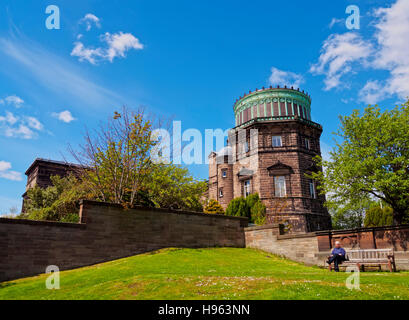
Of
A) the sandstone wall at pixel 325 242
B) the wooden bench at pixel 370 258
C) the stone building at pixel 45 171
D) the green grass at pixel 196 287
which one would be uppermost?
the stone building at pixel 45 171

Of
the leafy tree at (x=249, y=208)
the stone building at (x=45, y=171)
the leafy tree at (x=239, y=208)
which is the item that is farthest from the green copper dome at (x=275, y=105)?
the stone building at (x=45, y=171)

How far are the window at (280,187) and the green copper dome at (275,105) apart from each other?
7.21 meters

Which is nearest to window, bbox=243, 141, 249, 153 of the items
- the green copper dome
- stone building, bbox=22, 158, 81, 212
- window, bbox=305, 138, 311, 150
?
the green copper dome

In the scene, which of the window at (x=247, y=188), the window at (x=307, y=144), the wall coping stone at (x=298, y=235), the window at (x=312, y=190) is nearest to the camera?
the wall coping stone at (x=298, y=235)

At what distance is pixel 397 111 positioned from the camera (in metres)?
21.3

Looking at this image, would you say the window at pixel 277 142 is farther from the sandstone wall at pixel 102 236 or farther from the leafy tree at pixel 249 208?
the sandstone wall at pixel 102 236

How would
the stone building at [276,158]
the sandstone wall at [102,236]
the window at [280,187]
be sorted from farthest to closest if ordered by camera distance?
the window at [280,187] → the stone building at [276,158] → the sandstone wall at [102,236]

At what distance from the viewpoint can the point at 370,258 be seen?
48.3 feet

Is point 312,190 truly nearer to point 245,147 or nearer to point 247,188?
point 247,188

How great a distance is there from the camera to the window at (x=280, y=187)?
3516 centimetres

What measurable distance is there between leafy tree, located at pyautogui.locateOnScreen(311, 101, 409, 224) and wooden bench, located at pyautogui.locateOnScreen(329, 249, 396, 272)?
462 centimetres

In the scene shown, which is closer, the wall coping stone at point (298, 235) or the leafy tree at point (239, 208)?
the wall coping stone at point (298, 235)
